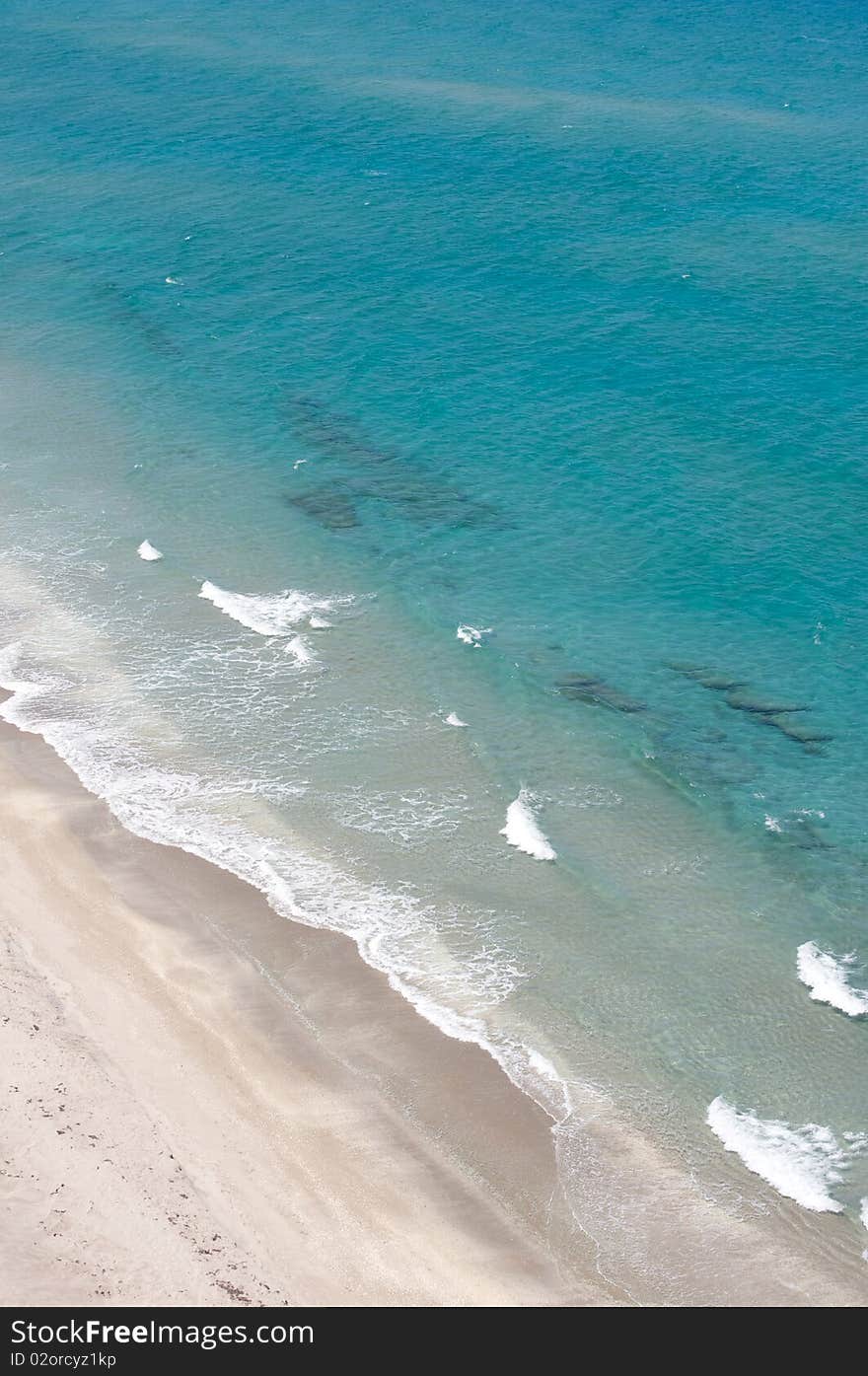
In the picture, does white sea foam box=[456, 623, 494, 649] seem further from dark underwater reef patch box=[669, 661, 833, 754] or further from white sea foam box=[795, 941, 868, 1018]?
white sea foam box=[795, 941, 868, 1018]

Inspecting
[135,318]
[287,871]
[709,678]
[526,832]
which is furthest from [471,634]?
[135,318]

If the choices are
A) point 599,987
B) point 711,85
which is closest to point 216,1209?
point 599,987

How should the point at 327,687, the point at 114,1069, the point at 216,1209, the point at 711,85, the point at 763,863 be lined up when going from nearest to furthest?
the point at 216,1209, the point at 114,1069, the point at 763,863, the point at 327,687, the point at 711,85

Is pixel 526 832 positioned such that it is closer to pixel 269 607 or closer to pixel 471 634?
pixel 471 634

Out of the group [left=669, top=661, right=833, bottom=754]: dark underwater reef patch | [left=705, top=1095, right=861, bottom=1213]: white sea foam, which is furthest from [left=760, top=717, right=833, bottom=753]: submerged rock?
[left=705, top=1095, right=861, bottom=1213]: white sea foam

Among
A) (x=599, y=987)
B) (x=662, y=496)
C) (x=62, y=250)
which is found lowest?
(x=599, y=987)

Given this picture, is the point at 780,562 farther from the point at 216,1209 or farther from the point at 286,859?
the point at 216,1209
